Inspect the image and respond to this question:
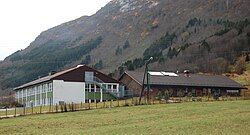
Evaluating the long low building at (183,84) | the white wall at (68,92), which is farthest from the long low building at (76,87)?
the long low building at (183,84)

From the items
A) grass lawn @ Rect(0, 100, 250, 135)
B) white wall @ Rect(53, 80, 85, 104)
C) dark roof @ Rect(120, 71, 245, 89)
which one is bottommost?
grass lawn @ Rect(0, 100, 250, 135)

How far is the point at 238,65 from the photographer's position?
5118 inches

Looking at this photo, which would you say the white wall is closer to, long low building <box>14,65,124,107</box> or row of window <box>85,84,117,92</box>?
long low building <box>14,65,124,107</box>

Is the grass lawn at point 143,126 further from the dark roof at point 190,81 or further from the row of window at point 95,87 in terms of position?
the row of window at point 95,87

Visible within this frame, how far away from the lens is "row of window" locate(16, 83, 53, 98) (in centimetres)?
8476

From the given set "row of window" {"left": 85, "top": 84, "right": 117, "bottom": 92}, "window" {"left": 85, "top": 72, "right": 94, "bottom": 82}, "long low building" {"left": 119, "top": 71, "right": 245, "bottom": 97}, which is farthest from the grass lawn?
"row of window" {"left": 85, "top": 84, "right": 117, "bottom": 92}

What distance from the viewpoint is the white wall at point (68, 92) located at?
269ft

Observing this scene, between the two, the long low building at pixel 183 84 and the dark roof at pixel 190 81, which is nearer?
the long low building at pixel 183 84

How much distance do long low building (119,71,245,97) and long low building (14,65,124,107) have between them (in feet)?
10.6

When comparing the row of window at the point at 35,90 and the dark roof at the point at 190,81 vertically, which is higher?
the dark roof at the point at 190,81

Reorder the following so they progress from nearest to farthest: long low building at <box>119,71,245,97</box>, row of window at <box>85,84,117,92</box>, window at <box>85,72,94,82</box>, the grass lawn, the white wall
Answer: the grass lawn
the white wall
long low building at <box>119,71,245,97</box>
window at <box>85,72,94,82</box>
row of window at <box>85,84,117,92</box>

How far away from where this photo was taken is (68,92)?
83000mm

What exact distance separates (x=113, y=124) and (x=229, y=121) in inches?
367

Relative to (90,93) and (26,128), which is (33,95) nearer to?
(90,93)
